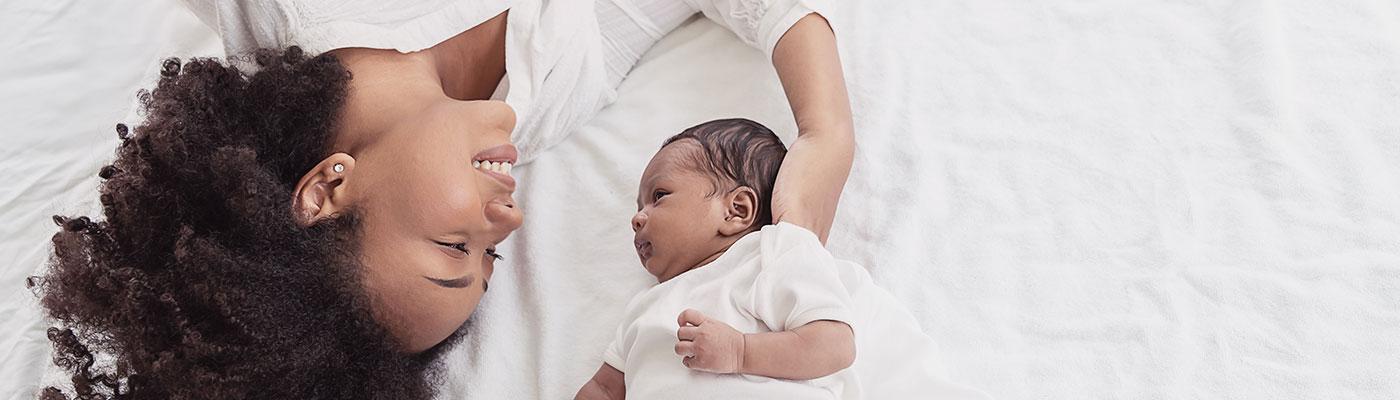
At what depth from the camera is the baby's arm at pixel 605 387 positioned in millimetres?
1312

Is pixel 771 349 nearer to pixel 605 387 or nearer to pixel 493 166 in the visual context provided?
pixel 605 387

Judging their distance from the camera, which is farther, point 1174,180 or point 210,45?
point 210,45

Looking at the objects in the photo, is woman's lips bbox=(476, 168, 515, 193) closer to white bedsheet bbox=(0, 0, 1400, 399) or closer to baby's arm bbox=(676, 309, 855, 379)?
white bedsheet bbox=(0, 0, 1400, 399)

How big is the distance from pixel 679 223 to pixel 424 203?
303mm

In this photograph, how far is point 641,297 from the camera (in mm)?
1367

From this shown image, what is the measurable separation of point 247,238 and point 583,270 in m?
0.49

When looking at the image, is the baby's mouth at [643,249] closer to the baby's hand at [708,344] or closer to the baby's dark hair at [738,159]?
the baby's dark hair at [738,159]

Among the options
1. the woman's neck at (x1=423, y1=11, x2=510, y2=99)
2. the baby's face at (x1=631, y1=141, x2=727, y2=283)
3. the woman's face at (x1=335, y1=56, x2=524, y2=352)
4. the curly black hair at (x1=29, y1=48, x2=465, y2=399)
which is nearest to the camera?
the curly black hair at (x1=29, y1=48, x2=465, y2=399)

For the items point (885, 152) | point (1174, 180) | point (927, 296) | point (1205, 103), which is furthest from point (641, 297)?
point (1205, 103)

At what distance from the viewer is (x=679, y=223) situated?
136 cm

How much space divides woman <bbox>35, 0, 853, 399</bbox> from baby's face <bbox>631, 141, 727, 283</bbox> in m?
0.08

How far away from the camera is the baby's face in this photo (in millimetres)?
1360

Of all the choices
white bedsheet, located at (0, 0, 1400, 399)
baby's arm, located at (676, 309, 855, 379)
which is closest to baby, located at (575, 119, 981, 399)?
baby's arm, located at (676, 309, 855, 379)

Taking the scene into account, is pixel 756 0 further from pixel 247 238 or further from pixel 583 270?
pixel 247 238
